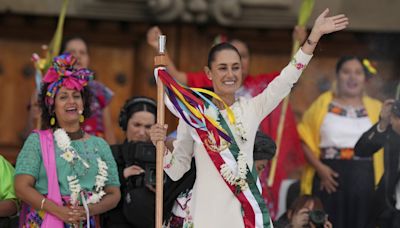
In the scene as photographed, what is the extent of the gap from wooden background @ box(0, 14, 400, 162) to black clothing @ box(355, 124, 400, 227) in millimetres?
1785

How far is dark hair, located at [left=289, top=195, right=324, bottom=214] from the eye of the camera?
8.09 m

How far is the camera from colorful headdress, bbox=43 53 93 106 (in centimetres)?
739

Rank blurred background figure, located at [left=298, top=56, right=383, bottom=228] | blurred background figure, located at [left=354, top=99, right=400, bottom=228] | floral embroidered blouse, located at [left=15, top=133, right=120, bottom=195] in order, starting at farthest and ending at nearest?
blurred background figure, located at [left=298, top=56, right=383, bottom=228] < blurred background figure, located at [left=354, top=99, right=400, bottom=228] < floral embroidered blouse, located at [left=15, top=133, right=120, bottom=195]

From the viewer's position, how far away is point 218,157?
6867 mm

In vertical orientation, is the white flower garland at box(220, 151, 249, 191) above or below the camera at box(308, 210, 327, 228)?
above

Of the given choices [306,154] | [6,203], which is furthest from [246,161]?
[306,154]

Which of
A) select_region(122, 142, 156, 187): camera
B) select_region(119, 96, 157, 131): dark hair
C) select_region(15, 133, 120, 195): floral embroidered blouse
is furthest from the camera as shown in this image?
select_region(119, 96, 157, 131): dark hair

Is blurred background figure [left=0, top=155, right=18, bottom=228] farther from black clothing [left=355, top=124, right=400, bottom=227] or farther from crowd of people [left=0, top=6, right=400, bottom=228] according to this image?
black clothing [left=355, top=124, right=400, bottom=227]

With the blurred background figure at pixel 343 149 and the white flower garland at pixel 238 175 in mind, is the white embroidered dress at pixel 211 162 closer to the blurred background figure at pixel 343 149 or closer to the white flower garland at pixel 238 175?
the white flower garland at pixel 238 175

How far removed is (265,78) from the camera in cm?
867

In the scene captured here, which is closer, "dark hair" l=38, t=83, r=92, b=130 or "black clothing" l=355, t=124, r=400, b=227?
"dark hair" l=38, t=83, r=92, b=130

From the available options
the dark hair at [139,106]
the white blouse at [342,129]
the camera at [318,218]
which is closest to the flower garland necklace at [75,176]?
the dark hair at [139,106]

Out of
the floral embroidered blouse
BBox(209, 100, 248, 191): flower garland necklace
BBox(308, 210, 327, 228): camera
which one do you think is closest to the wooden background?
BBox(308, 210, 327, 228): camera

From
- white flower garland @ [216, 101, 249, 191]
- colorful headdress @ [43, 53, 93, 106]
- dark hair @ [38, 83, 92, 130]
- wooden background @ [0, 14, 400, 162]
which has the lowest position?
white flower garland @ [216, 101, 249, 191]
